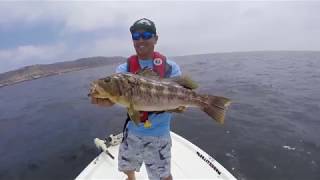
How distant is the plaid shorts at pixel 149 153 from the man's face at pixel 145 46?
150cm

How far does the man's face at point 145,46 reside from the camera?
5.32 metres

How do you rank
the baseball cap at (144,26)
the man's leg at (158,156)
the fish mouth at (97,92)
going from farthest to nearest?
the man's leg at (158,156)
the baseball cap at (144,26)
the fish mouth at (97,92)

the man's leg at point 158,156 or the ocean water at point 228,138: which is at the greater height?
the man's leg at point 158,156

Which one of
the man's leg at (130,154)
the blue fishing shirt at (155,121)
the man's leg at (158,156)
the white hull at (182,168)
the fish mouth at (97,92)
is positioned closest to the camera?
the fish mouth at (97,92)

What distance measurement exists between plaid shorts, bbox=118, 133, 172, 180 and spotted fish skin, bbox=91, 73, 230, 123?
118 centimetres

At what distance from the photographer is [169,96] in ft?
15.7

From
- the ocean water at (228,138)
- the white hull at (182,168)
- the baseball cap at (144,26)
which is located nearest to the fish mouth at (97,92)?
the baseball cap at (144,26)

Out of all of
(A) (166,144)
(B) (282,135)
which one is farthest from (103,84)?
(B) (282,135)

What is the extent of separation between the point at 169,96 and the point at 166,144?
4.57 feet

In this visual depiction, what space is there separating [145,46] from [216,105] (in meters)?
1.56

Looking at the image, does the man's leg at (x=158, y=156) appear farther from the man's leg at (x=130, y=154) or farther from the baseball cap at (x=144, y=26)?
the baseball cap at (x=144, y=26)

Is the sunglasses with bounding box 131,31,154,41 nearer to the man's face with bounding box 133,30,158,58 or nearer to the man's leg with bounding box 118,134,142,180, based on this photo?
the man's face with bounding box 133,30,158,58

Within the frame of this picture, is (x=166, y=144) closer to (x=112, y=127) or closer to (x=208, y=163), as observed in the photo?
(x=208, y=163)

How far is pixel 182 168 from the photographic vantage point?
896 cm
